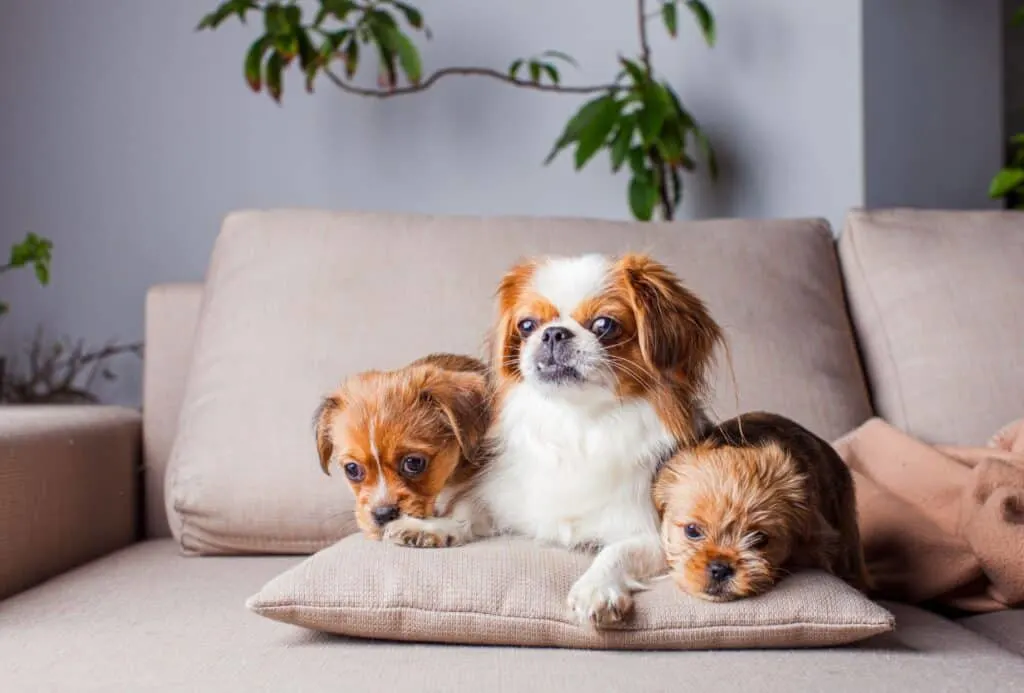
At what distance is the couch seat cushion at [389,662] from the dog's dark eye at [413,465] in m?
0.21

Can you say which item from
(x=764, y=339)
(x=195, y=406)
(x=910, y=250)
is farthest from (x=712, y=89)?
(x=195, y=406)

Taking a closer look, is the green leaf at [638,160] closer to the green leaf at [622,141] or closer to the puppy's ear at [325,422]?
the green leaf at [622,141]

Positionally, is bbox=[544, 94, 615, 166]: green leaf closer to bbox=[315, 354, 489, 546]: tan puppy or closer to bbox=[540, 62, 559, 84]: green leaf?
bbox=[540, 62, 559, 84]: green leaf

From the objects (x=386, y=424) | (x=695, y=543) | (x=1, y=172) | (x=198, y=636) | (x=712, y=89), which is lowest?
(x=198, y=636)

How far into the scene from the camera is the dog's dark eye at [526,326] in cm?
126

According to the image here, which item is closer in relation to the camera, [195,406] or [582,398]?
[582,398]

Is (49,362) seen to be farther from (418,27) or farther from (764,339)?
(764,339)

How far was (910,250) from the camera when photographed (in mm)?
1933

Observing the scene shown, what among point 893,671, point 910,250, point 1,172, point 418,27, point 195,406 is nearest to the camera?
point 893,671

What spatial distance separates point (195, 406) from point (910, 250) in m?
1.25

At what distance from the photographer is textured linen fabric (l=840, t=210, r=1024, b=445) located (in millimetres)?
1757

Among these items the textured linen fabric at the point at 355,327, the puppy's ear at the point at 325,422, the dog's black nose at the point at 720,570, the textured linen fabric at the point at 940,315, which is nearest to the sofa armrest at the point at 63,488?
the textured linen fabric at the point at 355,327

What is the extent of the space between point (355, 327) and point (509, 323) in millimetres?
479

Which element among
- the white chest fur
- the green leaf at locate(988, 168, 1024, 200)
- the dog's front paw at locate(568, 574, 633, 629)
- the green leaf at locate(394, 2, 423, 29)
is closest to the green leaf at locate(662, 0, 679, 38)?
the green leaf at locate(394, 2, 423, 29)
